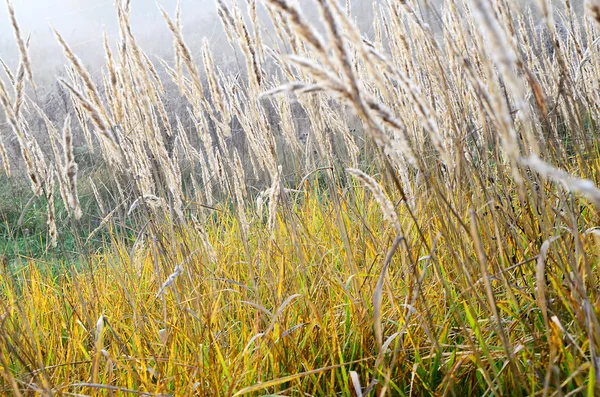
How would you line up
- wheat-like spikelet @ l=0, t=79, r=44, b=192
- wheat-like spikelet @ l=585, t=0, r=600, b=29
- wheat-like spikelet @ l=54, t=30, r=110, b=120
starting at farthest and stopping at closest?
wheat-like spikelet @ l=0, t=79, r=44, b=192, wheat-like spikelet @ l=54, t=30, r=110, b=120, wheat-like spikelet @ l=585, t=0, r=600, b=29

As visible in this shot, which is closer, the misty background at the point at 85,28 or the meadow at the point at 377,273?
the meadow at the point at 377,273

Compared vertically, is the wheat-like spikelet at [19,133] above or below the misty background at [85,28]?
below

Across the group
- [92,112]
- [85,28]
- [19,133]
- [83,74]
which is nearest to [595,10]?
[92,112]

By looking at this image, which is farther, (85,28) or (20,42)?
(85,28)

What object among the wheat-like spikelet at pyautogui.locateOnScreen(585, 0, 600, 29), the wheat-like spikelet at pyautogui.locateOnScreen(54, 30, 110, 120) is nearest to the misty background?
the wheat-like spikelet at pyautogui.locateOnScreen(54, 30, 110, 120)

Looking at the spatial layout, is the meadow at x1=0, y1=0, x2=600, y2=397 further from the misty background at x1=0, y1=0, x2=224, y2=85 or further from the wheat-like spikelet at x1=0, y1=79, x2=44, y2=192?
the misty background at x1=0, y1=0, x2=224, y2=85

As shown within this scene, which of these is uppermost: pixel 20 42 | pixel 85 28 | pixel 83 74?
pixel 85 28

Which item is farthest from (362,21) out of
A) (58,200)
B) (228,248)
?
(228,248)

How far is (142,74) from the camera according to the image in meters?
1.59

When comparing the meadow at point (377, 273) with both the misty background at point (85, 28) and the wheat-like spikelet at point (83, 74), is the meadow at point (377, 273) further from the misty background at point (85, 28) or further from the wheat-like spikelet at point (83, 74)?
the misty background at point (85, 28)

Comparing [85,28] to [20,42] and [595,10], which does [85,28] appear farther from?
[595,10]

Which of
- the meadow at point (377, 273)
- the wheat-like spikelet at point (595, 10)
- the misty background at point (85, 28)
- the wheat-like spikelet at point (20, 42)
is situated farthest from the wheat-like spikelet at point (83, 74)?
the misty background at point (85, 28)

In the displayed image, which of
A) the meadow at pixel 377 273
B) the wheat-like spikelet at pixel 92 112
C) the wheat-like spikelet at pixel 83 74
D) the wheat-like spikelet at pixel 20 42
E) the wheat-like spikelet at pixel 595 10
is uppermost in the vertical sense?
the wheat-like spikelet at pixel 20 42

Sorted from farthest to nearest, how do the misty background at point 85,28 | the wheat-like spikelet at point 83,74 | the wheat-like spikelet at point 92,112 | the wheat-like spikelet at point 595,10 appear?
1. the misty background at point 85,28
2. the wheat-like spikelet at point 83,74
3. the wheat-like spikelet at point 92,112
4. the wheat-like spikelet at point 595,10
